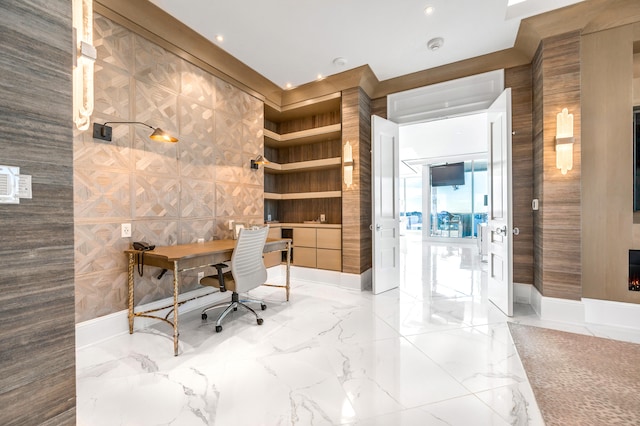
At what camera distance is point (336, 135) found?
179 inches

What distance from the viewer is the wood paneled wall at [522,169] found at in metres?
3.38

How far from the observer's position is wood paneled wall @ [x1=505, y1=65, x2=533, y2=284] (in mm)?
3379

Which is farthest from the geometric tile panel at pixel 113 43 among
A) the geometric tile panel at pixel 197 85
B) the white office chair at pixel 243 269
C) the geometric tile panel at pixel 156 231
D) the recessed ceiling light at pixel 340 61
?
the recessed ceiling light at pixel 340 61

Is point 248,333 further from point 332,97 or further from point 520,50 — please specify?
point 520,50

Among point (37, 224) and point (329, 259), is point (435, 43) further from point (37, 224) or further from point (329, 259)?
point (37, 224)

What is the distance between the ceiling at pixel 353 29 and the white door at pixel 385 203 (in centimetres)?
89

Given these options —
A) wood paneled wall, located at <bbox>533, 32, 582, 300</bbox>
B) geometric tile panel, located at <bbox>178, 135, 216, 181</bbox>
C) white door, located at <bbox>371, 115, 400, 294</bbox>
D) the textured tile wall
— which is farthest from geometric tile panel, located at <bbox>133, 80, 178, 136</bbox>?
wood paneled wall, located at <bbox>533, 32, 582, 300</bbox>

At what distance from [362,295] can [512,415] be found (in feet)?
7.74

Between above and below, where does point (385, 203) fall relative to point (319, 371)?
above

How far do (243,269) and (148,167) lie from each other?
1466mm

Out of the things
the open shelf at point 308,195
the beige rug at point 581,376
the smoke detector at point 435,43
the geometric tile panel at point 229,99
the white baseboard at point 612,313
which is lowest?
the beige rug at point 581,376

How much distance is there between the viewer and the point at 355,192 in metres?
4.06

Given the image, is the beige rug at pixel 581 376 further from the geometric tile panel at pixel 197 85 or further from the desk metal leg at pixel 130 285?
the geometric tile panel at pixel 197 85

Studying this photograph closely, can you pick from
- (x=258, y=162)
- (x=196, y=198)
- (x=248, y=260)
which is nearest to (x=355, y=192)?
(x=258, y=162)
